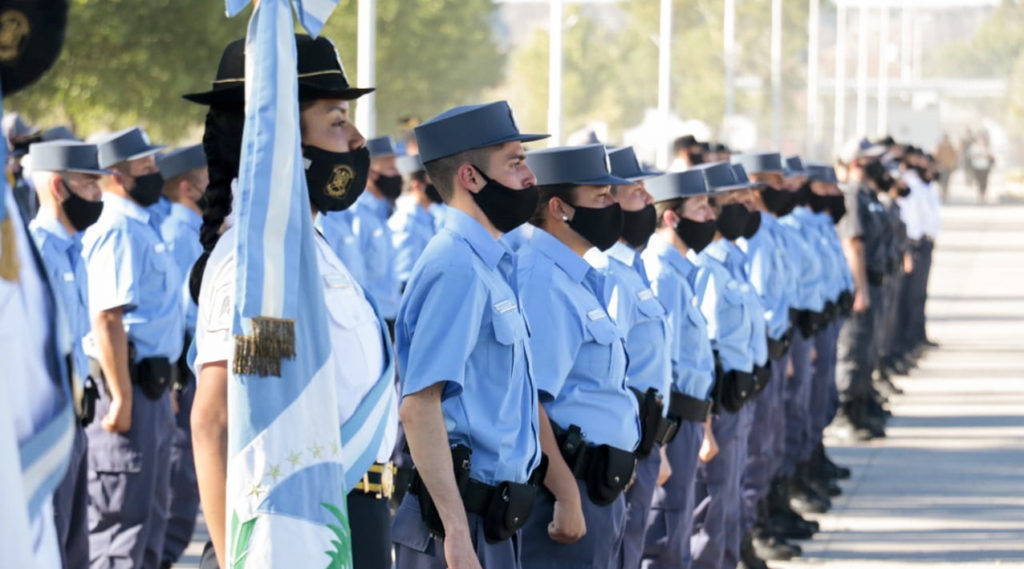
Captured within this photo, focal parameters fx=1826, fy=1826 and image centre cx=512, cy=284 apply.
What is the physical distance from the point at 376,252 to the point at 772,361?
9.02 feet

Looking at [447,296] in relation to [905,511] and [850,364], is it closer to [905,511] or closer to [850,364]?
[905,511]

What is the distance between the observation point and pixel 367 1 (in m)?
12.9

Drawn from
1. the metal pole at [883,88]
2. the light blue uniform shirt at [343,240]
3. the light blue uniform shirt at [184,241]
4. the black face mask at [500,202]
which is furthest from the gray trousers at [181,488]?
the metal pole at [883,88]

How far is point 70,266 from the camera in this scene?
7.18m

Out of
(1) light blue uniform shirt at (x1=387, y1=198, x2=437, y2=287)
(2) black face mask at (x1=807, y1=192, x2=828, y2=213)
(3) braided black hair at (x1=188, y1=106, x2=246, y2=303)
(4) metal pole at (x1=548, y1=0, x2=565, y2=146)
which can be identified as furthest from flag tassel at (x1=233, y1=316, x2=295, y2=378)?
(4) metal pole at (x1=548, y1=0, x2=565, y2=146)

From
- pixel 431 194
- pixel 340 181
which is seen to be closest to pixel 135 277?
pixel 340 181

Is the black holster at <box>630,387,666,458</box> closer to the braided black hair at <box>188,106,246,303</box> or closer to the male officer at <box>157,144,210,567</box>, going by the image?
the braided black hair at <box>188,106,246,303</box>

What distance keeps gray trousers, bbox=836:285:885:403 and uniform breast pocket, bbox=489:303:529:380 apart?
9545mm

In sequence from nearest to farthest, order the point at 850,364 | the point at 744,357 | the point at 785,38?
the point at 744,357 < the point at 850,364 < the point at 785,38

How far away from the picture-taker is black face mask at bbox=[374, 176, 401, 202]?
12.6 meters

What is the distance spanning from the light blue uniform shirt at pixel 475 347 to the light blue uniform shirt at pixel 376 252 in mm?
6466

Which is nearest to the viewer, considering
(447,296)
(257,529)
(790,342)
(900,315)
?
(257,529)

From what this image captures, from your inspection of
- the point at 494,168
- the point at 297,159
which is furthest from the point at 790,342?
the point at 297,159

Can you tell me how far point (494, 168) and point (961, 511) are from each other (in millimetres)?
6777
